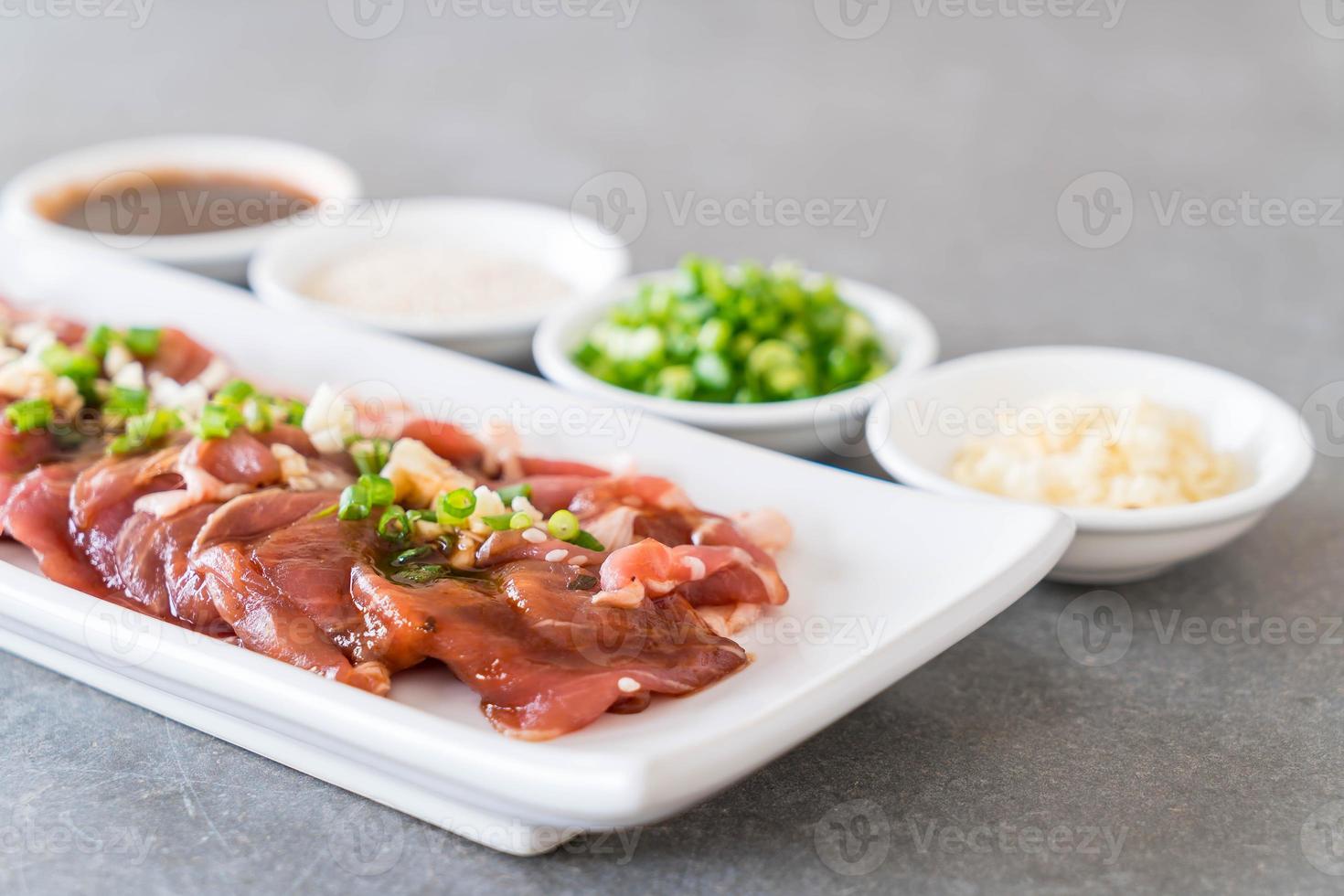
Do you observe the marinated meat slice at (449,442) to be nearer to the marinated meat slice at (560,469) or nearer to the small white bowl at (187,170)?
the marinated meat slice at (560,469)

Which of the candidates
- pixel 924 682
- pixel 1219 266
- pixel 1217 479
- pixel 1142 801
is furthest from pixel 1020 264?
pixel 1142 801

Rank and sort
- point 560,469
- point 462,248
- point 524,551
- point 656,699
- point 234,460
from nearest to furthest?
point 656,699 → point 524,551 → point 234,460 → point 560,469 → point 462,248

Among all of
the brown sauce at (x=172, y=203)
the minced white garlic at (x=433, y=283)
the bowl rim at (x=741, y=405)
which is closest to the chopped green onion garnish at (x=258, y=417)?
the bowl rim at (x=741, y=405)

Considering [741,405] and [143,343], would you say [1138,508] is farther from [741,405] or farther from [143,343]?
[143,343]

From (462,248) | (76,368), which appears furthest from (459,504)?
(462,248)

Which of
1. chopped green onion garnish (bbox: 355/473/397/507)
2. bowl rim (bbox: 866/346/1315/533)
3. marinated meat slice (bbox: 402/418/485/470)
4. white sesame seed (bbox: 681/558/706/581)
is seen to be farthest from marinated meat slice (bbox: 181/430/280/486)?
bowl rim (bbox: 866/346/1315/533)

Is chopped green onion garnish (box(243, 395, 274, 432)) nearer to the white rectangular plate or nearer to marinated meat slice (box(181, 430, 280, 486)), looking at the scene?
marinated meat slice (box(181, 430, 280, 486))

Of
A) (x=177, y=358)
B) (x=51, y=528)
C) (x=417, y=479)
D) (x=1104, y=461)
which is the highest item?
(x=1104, y=461)
